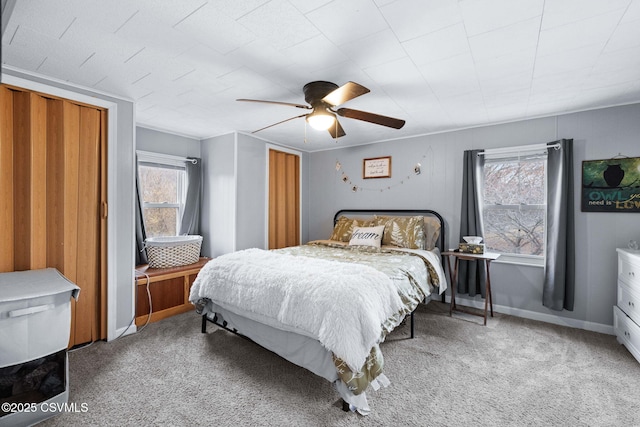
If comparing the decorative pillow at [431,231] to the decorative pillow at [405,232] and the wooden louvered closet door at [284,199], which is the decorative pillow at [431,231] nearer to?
the decorative pillow at [405,232]

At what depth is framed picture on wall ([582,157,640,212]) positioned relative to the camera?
2.98m

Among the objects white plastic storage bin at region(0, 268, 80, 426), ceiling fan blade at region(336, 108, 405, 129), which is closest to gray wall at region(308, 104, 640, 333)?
ceiling fan blade at region(336, 108, 405, 129)

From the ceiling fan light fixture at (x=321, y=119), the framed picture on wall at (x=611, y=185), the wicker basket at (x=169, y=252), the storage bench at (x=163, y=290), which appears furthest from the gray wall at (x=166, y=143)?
the framed picture on wall at (x=611, y=185)

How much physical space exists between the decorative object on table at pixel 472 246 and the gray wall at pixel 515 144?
14.7 inches

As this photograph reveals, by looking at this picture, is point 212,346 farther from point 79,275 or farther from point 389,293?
point 389,293

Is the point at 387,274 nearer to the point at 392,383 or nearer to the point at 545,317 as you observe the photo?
the point at 392,383

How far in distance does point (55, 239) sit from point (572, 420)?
3.98 metres

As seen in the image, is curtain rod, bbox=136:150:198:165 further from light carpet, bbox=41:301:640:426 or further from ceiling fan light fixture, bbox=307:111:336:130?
ceiling fan light fixture, bbox=307:111:336:130

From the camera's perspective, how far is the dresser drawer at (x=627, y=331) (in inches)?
99.7

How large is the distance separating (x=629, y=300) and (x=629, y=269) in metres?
0.27

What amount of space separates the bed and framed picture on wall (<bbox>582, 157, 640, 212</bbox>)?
171 centimetres

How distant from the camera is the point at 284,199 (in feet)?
16.3

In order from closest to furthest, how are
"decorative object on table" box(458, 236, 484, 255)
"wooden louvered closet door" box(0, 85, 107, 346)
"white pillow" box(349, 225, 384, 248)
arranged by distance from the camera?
"wooden louvered closet door" box(0, 85, 107, 346), "decorative object on table" box(458, 236, 484, 255), "white pillow" box(349, 225, 384, 248)

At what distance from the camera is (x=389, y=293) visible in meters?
2.32
